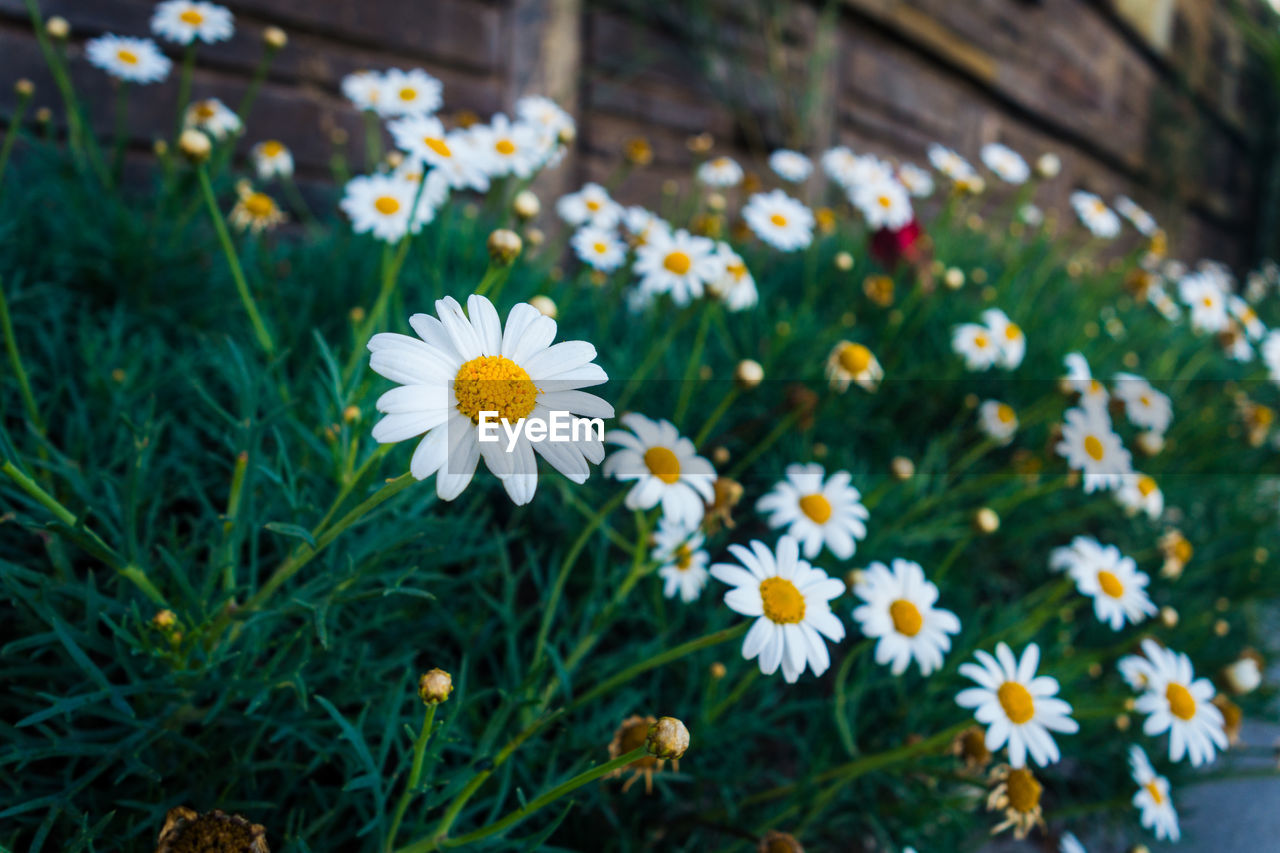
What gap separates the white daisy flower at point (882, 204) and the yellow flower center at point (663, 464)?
930 mm

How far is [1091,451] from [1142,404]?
0.29m

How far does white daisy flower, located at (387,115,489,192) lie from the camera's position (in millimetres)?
872

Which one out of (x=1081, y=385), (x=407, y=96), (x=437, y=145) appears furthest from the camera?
(x=407, y=96)

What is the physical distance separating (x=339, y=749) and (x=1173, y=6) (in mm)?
6752

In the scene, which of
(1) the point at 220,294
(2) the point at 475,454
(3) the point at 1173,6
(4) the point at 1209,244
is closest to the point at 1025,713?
(2) the point at 475,454

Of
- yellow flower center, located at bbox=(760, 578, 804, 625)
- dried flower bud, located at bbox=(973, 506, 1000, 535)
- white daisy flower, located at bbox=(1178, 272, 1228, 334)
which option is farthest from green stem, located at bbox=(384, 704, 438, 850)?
white daisy flower, located at bbox=(1178, 272, 1228, 334)

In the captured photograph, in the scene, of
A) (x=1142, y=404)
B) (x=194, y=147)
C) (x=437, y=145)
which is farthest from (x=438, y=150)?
(x=1142, y=404)

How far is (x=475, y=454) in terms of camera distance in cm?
50

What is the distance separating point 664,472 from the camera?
0.85 metres

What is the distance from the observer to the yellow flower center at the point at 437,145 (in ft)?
2.90

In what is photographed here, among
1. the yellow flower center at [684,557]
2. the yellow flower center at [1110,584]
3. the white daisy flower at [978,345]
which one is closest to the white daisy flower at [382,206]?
the yellow flower center at [684,557]

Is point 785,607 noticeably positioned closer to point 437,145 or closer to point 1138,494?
point 437,145

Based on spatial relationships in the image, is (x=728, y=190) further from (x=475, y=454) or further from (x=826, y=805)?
(x=475, y=454)

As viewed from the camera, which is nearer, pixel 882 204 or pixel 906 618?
pixel 906 618
